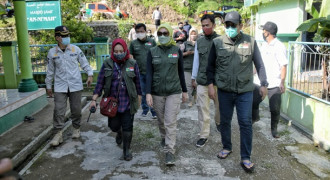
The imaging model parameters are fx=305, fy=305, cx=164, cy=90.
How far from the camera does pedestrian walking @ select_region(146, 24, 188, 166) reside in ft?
14.0

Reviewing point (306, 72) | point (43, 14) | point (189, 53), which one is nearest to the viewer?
point (306, 72)

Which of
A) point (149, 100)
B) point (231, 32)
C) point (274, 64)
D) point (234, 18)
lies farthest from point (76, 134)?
point (274, 64)

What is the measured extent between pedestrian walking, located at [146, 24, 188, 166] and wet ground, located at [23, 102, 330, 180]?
1.34 ft

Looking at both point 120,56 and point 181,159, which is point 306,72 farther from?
point 120,56

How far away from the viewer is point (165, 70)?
169 inches

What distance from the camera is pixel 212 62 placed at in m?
4.18

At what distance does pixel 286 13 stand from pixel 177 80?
9.82 m

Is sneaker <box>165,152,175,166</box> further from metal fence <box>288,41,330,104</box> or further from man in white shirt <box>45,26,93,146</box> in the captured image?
metal fence <box>288,41,330,104</box>

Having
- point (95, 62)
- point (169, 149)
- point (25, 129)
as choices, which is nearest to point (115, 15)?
point (95, 62)

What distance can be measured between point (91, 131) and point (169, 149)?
6.55 feet

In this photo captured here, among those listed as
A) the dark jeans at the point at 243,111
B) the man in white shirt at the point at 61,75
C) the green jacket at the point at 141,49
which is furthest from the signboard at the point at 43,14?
the dark jeans at the point at 243,111

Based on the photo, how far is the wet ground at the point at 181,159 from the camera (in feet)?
12.8

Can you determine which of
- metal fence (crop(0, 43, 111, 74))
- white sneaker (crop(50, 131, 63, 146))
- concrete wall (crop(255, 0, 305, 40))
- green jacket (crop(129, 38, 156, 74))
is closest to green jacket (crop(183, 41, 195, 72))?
green jacket (crop(129, 38, 156, 74))

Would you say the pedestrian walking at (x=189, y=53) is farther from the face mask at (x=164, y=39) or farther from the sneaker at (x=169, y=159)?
the sneaker at (x=169, y=159)
